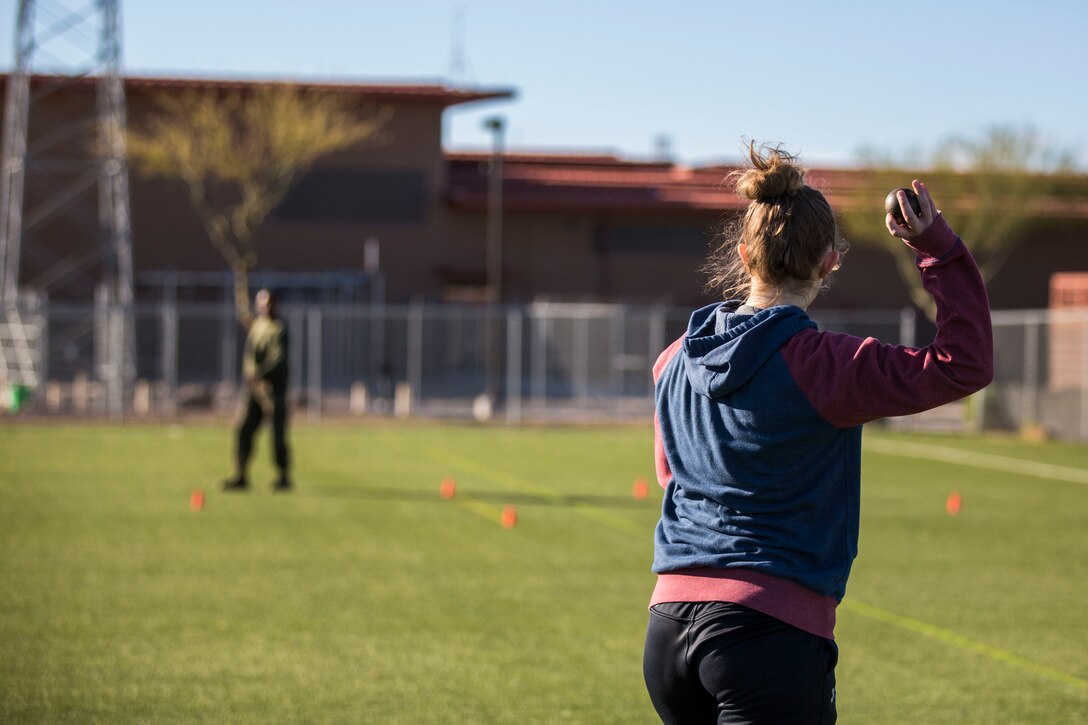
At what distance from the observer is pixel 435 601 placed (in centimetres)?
909

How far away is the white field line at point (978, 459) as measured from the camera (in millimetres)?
19422

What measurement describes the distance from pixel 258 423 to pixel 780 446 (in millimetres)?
12548

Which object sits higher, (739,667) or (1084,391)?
(739,667)

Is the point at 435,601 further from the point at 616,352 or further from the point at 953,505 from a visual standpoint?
the point at 616,352

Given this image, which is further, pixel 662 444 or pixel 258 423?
pixel 258 423

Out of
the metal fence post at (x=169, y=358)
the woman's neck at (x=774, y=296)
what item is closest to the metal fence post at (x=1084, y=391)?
the metal fence post at (x=169, y=358)

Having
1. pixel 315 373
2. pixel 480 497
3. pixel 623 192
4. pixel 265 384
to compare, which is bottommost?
pixel 480 497

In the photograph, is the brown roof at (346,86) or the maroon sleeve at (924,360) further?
the brown roof at (346,86)

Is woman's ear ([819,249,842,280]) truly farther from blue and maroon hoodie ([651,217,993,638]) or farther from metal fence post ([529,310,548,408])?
metal fence post ([529,310,548,408])

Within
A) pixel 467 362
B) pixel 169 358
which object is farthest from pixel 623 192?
pixel 169 358

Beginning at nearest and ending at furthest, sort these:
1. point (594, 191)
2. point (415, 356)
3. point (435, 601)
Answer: point (435, 601)
point (415, 356)
point (594, 191)

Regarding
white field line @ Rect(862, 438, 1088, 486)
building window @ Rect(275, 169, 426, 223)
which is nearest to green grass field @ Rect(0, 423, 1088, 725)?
white field line @ Rect(862, 438, 1088, 486)

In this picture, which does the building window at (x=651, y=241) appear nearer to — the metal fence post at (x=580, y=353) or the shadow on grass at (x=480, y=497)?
the metal fence post at (x=580, y=353)

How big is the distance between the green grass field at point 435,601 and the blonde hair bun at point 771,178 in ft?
12.3
